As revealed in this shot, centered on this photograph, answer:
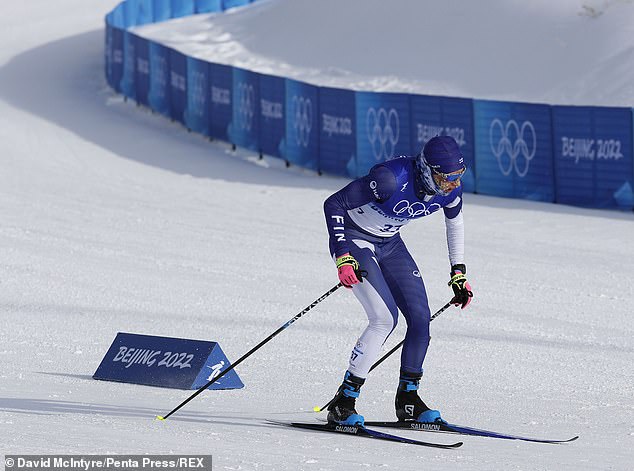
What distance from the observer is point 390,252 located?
314 inches

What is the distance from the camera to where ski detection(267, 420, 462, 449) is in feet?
24.2

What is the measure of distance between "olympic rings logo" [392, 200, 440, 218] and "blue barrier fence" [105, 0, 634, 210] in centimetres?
1108

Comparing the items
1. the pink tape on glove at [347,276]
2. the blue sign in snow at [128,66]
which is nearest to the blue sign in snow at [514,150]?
the pink tape on glove at [347,276]

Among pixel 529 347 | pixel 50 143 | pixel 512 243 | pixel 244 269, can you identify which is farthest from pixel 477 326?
pixel 50 143

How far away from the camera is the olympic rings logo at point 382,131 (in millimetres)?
21219

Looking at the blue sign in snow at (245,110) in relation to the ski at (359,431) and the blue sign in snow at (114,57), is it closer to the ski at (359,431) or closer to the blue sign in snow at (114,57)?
the blue sign in snow at (114,57)

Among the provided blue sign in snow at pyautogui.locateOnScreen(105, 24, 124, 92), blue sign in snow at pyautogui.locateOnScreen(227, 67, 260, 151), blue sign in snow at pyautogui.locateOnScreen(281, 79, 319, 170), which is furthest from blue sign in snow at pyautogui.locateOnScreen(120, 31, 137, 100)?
blue sign in snow at pyautogui.locateOnScreen(281, 79, 319, 170)

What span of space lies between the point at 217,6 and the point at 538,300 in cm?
2977

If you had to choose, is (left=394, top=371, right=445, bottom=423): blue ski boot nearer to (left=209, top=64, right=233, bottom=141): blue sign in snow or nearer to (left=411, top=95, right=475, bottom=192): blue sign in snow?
(left=411, top=95, right=475, bottom=192): blue sign in snow

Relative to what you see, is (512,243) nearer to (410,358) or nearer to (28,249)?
(28,249)

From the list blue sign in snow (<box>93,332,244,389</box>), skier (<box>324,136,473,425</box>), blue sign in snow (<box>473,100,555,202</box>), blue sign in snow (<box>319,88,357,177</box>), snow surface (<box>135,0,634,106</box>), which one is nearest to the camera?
skier (<box>324,136,473,425</box>)

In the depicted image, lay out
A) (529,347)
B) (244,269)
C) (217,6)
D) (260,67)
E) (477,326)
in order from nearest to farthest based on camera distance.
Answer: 1. (529,347)
2. (477,326)
3. (244,269)
4. (260,67)
5. (217,6)

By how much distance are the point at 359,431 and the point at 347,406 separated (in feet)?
0.65

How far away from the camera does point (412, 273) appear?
788 cm
